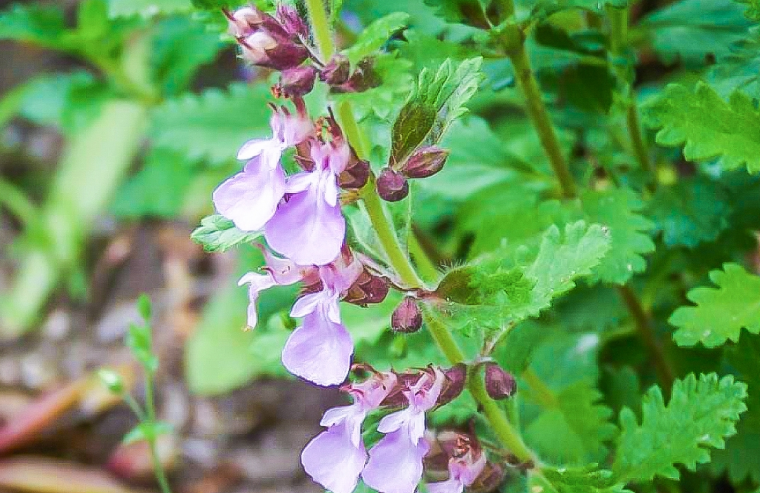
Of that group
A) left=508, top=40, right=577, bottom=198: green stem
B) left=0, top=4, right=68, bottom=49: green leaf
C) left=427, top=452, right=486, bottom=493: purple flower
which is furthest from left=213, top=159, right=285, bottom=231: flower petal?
left=0, top=4, right=68, bottom=49: green leaf

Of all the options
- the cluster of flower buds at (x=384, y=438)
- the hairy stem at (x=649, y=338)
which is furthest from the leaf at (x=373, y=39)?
the hairy stem at (x=649, y=338)

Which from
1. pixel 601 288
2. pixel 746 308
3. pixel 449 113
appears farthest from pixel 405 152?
pixel 601 288

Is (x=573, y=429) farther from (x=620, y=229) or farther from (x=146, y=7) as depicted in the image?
(x=146, y=7)

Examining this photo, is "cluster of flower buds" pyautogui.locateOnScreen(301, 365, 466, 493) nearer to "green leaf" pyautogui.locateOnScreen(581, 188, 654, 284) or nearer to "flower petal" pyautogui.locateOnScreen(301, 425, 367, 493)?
"flower petal" pyautogui.locateOnScreen(301, 425, 367, 493)

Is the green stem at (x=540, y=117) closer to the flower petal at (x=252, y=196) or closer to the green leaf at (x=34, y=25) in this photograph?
the flower petal at (x=252, y=196)

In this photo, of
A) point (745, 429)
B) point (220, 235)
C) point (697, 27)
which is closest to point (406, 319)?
point (220, 235)

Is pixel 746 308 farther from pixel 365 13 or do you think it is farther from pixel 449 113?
pixel 365 13
